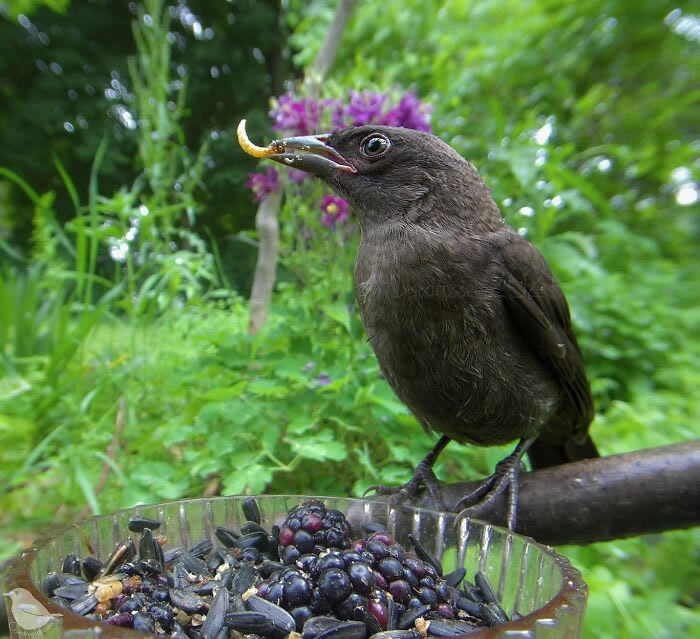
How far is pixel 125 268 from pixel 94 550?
1758 mm

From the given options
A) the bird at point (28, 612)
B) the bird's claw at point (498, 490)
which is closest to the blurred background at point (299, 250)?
the bird's claw at point (498, 490)

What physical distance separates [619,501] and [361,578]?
728mm

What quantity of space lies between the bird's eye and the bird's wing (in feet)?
1.00

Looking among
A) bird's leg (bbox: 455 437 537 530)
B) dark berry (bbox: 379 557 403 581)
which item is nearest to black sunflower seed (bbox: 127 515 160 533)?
dark berry (bbox: 379 557 403 581)

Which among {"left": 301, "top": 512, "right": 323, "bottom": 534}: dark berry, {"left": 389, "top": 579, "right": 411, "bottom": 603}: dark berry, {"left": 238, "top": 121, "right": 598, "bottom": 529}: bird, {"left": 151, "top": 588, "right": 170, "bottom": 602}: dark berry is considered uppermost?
{"left": 238, "top": 121, "right": 598, "bottom": 529}: bird

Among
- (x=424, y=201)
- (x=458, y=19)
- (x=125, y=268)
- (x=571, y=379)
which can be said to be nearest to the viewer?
(x=424, y=201)

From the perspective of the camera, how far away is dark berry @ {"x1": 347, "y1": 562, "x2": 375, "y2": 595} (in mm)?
677

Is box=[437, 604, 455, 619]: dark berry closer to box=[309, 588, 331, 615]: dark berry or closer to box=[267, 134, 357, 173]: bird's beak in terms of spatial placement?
box=[309, 588, 331, 615]: dark berry

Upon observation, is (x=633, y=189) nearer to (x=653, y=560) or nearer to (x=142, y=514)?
(x=653, y=560)

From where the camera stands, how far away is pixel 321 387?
1722 mm

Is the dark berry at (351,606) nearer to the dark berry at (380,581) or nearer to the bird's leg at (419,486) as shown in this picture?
the dark berry at (380,581)

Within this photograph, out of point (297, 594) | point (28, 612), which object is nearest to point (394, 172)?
point (297, 594)

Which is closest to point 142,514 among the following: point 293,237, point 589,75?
point 293,237

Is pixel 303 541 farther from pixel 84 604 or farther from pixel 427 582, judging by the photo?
pixel 84 604
